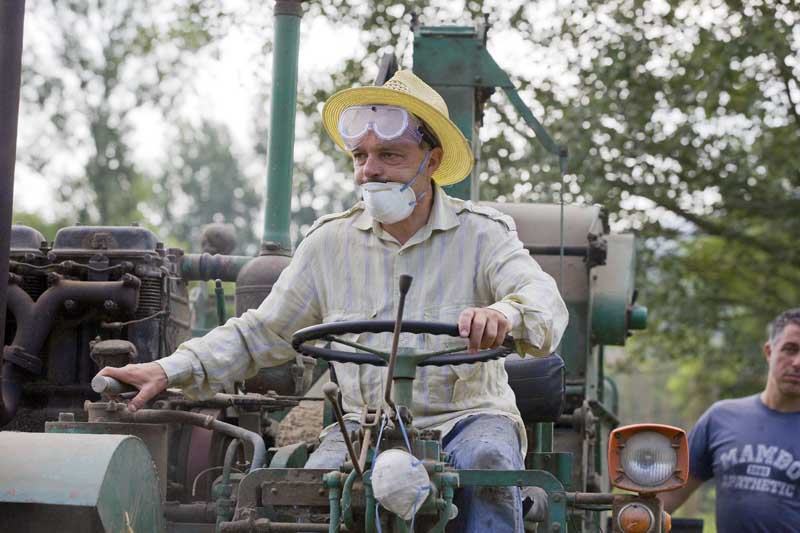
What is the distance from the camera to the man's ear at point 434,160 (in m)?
4.34

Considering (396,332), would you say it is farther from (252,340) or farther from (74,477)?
(252,340)

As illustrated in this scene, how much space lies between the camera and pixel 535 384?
4.64m

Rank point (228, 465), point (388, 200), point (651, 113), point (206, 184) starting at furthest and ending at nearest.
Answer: point (206, 184) → point (651, 113) → point (228, 465) → point (388, 200)

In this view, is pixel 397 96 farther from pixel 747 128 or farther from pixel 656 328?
pixel 656 328

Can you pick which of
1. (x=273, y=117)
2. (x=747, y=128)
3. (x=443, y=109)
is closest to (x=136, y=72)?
(x=747, y=128)

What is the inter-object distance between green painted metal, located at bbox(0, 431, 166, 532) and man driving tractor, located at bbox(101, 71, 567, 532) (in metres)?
0.28

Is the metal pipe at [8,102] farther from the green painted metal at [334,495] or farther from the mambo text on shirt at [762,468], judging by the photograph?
the mambo text on shirt at [762,468]

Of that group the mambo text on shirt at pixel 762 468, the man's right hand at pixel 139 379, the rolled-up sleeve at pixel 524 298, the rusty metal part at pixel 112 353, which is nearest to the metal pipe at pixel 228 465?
the rusty metal part at pixel 112 353

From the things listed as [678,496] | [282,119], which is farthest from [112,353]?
[678,496]

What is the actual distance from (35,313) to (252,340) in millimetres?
1180

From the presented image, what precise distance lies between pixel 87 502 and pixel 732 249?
1304cm

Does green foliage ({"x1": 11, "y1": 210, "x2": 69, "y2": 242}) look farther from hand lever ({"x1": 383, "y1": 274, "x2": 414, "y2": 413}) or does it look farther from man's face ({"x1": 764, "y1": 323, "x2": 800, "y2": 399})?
hand lever ({"x1": 383, "y1": 274, "x2": 414, "y2": 413})

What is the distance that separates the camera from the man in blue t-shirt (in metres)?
5.64

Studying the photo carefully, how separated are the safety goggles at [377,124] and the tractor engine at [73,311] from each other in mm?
1312
